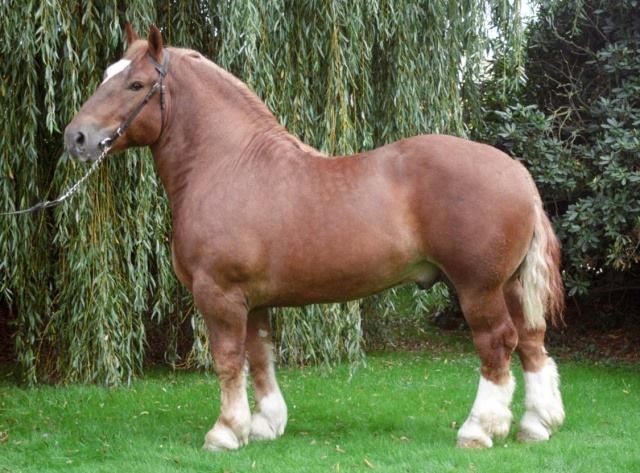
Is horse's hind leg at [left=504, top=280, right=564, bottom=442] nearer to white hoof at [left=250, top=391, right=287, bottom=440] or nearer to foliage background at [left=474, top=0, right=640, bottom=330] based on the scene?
white hoof at [left=250, top=391, right=287, bottom=440]

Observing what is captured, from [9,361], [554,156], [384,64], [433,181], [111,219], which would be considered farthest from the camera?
[9,361]

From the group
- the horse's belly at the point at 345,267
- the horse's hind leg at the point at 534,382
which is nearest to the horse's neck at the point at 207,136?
the horse's belly at the point at 345,267

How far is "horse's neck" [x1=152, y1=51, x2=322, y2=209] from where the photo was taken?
200 inches

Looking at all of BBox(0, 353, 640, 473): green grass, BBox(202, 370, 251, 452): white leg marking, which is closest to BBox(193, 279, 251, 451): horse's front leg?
BBox(202, 370, 251, 452): white leg marking

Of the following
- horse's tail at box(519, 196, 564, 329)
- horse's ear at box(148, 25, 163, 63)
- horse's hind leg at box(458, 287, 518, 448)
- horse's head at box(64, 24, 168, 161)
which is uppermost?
horse's ear at box(148, 25, 163, 63)

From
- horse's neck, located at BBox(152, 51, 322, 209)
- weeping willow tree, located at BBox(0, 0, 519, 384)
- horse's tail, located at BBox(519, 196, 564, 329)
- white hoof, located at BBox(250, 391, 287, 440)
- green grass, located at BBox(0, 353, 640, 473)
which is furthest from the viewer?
weeping willow tree, located at BBox(0, 0, 519, 384)

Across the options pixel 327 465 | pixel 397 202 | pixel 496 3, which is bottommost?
pixel 327 465

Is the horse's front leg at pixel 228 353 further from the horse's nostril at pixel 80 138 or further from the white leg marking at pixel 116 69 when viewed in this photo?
the white leg marking at pixel 116 69

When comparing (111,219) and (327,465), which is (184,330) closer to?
(111,219)

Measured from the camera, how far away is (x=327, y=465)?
4.77 meters

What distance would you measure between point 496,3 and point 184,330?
4.48 metres

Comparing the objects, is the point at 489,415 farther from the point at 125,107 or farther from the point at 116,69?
the point at 116,69

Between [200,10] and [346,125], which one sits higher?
[200,10]

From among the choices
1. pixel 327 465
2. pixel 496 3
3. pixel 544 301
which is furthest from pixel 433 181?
pixel 496 3
